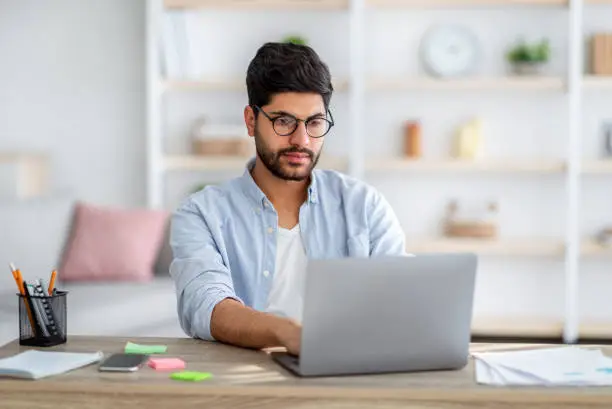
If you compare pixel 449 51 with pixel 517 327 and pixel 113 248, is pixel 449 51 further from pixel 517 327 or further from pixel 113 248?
pixel 113 248

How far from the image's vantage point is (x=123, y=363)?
71.7 inches

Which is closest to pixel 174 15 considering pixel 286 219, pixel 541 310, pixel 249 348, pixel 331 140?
pixel 331 140

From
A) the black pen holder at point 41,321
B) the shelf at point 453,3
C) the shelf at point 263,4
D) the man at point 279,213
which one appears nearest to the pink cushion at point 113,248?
the shelf at point 263,4

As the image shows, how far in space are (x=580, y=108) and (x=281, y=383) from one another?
4034mm

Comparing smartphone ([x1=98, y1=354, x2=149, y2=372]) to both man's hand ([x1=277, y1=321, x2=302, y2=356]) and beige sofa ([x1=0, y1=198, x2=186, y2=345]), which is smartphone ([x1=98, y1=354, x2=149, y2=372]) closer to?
man's hand ([x1=277, y1=321, x2=302, y2=356])

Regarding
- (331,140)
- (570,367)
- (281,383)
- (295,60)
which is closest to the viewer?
(281,383)

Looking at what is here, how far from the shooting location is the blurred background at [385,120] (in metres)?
5.13

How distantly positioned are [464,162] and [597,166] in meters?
0.69

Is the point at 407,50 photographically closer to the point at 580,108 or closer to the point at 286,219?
the point at 580,108

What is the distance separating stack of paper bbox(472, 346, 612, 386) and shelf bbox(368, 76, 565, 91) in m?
3.26

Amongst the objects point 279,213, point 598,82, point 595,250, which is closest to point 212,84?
point 598,82

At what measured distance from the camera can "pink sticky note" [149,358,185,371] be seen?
1807 mm

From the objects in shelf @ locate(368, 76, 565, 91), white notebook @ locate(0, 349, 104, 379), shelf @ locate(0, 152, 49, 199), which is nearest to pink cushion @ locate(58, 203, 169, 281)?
shelf @ locate(0, 152, 49, 199)

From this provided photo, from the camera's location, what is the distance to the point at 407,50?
5355mm
